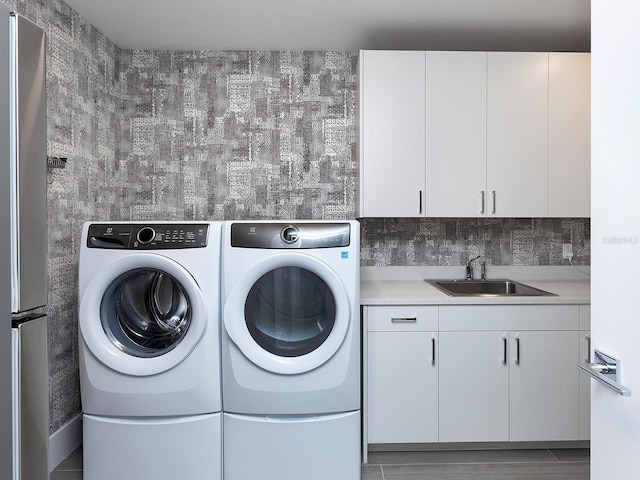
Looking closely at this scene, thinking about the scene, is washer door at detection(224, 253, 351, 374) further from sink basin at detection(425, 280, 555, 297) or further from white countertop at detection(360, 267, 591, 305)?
sink basin at detection(425, 280, 555, 297)

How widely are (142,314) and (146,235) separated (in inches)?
14.6

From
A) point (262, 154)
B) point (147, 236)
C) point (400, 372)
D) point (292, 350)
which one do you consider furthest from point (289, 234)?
point (262, 154)

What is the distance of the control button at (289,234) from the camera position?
222cm

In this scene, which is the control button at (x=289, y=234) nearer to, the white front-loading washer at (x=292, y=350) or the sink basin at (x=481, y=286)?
the white front-loading washer at (x=292, y=350)

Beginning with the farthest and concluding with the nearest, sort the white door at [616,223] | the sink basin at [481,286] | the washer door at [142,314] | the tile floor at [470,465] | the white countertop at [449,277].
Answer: the sink basin at [481,286] < the white countertop at [449,277] < the tile floor at [470,465] < the washer door at [142,314] < the white door at [616,223]

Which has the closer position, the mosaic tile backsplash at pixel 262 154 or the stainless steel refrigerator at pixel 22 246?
the stainless steel refrigerator at pixel 22 246

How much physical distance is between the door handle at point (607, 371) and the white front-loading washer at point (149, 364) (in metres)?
1.61

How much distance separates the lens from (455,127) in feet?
9.03

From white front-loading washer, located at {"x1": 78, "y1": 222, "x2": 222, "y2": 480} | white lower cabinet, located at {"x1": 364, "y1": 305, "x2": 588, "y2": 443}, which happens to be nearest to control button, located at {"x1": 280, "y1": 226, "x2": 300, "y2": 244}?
white front-loading washer, located at {"x1": 78, "y1": 222, "x2": 222, "y2": 480}

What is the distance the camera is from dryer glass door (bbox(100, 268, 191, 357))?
2.24 m

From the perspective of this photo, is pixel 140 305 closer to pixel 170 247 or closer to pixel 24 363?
pixel 170 247

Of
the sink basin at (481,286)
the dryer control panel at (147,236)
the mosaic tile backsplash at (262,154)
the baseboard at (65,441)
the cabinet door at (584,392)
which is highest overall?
the mosaic tile backsplash at (262,154)

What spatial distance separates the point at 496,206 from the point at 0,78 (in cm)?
245

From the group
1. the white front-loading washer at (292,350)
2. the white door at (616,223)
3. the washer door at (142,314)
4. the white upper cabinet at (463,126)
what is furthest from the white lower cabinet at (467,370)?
the white door at (616,223)
